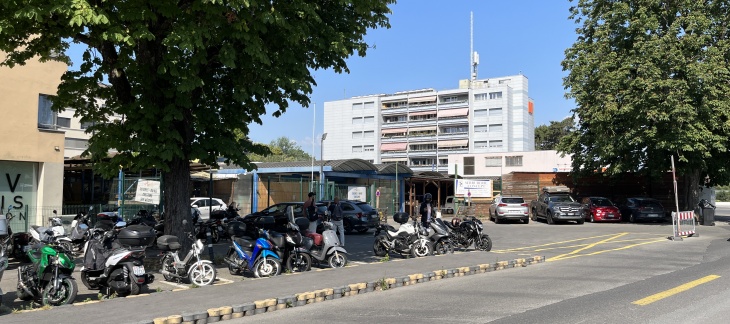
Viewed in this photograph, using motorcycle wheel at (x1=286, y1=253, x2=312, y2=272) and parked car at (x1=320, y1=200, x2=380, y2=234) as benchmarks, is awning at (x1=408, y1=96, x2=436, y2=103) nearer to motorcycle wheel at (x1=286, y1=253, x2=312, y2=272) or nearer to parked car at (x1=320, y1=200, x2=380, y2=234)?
parked car at (x1=320, y1=200, x2=380, y2=234)

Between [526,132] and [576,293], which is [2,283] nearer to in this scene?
[576,293]

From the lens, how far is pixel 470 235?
16578 millimetres

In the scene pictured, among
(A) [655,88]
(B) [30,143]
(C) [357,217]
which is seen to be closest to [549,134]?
(A) [655,88]

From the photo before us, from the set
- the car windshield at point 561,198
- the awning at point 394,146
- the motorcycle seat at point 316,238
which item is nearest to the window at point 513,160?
the awning at point 394,146

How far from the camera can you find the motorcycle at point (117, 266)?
9133mm

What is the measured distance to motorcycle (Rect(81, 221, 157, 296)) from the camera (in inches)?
360

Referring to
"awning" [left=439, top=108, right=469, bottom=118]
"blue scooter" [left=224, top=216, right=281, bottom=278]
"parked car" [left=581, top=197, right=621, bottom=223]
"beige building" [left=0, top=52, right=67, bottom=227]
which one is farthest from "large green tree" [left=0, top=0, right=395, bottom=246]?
"awning" [left=439, top=108, right=469, bottom=118]

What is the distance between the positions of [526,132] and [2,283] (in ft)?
261

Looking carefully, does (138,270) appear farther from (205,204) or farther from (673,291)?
(205,204)

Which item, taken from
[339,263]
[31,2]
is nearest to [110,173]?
[31,2]

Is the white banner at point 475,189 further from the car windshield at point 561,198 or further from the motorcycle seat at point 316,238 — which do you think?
the motorcycle seat at point 316,238

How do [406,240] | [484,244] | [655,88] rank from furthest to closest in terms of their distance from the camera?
[655,88] → [484,244] → [406,240]

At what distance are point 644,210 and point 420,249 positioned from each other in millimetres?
21533

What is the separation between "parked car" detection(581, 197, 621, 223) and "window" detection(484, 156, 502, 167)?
3284 centimetres
